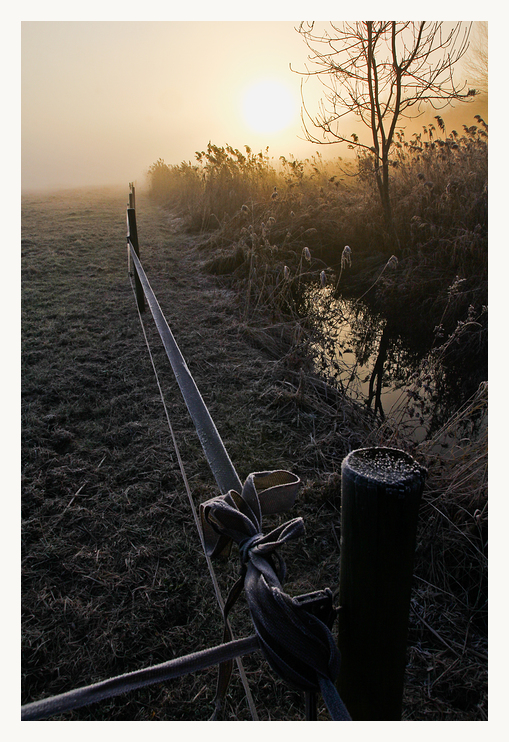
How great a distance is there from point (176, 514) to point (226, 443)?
0.58 meters

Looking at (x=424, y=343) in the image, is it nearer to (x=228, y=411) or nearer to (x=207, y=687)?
(x=228, y=411)

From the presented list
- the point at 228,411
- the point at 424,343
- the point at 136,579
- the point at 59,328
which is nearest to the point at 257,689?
the point at 136,579

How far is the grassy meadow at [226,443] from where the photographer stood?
1396 mm

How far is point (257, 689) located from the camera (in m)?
1.30

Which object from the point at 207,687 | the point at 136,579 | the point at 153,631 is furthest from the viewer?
the point at 136,579

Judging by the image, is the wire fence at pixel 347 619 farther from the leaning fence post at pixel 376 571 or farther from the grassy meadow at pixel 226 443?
the grassy meadow at pixel 226 443

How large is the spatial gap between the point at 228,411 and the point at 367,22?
524 centimetres

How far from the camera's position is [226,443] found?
2471mm

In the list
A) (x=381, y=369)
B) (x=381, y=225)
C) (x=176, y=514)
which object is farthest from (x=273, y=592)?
(x=381, y=225)

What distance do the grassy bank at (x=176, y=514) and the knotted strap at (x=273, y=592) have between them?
2.52ft

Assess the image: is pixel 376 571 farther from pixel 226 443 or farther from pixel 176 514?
pixel 226 443

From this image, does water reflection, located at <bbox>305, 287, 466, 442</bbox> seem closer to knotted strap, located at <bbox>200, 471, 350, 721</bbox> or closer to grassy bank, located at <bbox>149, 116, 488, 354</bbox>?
grassy bank, located at <bbox>149, 116, 488, 354</bbox>

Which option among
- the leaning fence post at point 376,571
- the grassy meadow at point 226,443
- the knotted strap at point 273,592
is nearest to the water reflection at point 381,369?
the grassy meadow at point 226,443

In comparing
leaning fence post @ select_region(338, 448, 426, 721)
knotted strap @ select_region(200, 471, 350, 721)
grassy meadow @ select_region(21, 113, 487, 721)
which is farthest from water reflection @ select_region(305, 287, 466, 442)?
leaning fence post @ select_region(338, 448, 426, 721)
